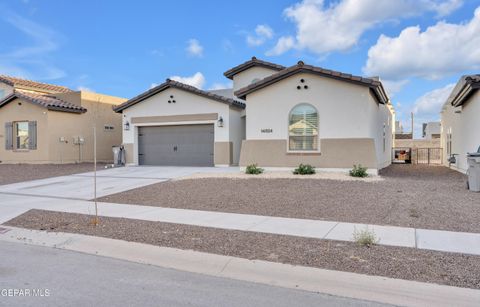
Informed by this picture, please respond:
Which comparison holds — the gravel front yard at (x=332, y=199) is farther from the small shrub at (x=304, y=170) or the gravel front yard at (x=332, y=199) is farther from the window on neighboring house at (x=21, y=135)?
Result: the window on neighboring house at (x=21, y=135)

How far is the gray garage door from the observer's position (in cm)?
2167

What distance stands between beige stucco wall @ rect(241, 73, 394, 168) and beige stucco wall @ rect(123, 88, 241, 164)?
3.51 metres

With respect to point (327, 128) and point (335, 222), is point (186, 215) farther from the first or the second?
point (327, 128)

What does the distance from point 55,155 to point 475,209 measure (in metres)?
23.0

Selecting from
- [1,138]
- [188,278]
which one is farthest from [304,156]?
[1,138]

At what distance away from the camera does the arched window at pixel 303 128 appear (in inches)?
653

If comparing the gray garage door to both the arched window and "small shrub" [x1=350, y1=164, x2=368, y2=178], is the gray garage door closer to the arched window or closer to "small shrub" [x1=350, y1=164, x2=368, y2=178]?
the arched window

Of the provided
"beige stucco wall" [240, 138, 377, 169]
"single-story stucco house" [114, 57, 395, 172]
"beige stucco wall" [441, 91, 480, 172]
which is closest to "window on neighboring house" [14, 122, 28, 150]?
"single-story stucco house" [114, 57, 395, 172]

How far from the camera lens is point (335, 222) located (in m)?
8.38

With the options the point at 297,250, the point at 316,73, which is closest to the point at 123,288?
the point at 297,250

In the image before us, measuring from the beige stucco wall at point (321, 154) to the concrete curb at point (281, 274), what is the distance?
1059 centimetres

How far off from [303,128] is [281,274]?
466 inches

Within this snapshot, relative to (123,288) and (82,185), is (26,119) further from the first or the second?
(123,288)

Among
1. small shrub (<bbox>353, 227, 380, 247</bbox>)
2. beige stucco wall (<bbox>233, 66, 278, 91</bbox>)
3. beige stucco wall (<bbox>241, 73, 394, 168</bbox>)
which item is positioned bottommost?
small shrub (<bbox>353, 227, 380, 247</bbox>)
